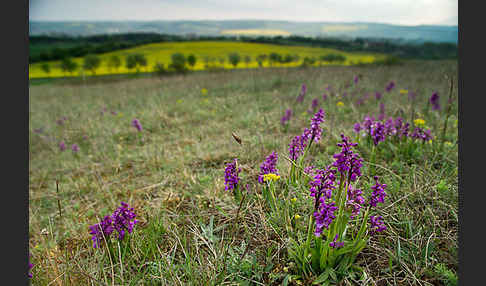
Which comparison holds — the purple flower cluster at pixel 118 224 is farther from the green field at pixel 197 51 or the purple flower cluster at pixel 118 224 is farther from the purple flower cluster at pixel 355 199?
the green field at pixel 197 51

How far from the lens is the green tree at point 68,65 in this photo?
3862 cm

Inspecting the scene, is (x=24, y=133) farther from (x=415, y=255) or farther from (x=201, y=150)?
(x=201, y=150)

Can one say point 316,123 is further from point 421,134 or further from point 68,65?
point 68,65

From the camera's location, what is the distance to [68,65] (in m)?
38.9

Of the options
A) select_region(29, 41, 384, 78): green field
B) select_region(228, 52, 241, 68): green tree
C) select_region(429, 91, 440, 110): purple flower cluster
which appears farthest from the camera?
select_region(29, 41, 384, 78): green field

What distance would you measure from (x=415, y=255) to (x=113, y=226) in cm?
234

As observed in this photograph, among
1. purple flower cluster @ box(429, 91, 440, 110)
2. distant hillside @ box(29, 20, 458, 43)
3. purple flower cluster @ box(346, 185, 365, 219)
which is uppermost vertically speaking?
distant hillside @ box(29, 20, 458, 43)

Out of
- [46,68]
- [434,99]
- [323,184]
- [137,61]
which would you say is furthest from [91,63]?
[323,184]

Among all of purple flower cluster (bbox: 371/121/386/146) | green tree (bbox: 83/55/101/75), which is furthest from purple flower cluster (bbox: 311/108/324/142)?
green tree (bbox: 83/55/101/75)

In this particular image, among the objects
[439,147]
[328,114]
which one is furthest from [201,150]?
[439,147]

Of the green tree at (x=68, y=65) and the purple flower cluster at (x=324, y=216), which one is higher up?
the green tree at (x=68, y=65)

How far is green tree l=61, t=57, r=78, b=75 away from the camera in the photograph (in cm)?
3862

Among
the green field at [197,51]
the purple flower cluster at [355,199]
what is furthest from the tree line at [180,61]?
the purple flower cluster at [355,199]

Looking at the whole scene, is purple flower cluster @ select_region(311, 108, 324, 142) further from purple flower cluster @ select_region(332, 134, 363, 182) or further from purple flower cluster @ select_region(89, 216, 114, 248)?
purple flower cluster @ select_region(89, 216, 114, 248)
